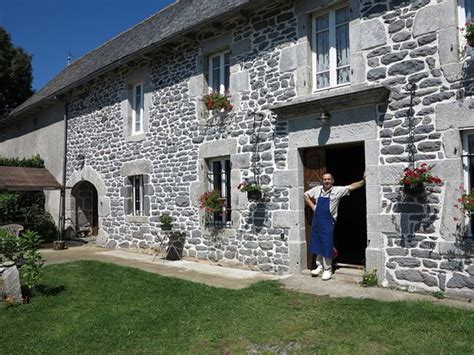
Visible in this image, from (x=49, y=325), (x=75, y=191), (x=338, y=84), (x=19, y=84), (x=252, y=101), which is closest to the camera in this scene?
(x=49, y=325)

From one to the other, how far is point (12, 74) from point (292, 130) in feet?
82.0

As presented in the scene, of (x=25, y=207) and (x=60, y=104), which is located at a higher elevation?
(x=60, y=104)

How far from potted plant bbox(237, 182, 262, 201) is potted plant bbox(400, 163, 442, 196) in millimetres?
2597

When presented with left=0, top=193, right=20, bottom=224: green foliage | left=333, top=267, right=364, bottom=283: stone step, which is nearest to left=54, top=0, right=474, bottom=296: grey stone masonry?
left=333, top=267, right=364, bottom=283: stone step

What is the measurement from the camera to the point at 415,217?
567cm

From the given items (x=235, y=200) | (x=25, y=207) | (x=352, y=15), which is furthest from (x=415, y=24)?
(x=25, y=207)

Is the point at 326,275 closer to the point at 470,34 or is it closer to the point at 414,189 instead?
the point at 414,189

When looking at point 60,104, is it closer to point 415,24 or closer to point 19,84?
point 415,24

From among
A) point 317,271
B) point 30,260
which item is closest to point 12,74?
point 30,260

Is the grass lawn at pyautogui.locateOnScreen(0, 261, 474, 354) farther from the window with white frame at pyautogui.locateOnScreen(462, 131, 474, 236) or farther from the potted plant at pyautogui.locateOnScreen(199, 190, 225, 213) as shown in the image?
the potted plant at pyautogui.locateOnScreen(199, 190, 225, 213)

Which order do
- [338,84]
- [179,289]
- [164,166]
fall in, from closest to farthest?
[179,289]
[338,84]
[164,166]

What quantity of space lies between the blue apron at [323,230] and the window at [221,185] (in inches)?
88.4

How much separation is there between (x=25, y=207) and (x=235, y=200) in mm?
8995

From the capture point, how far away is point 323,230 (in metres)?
6.55
